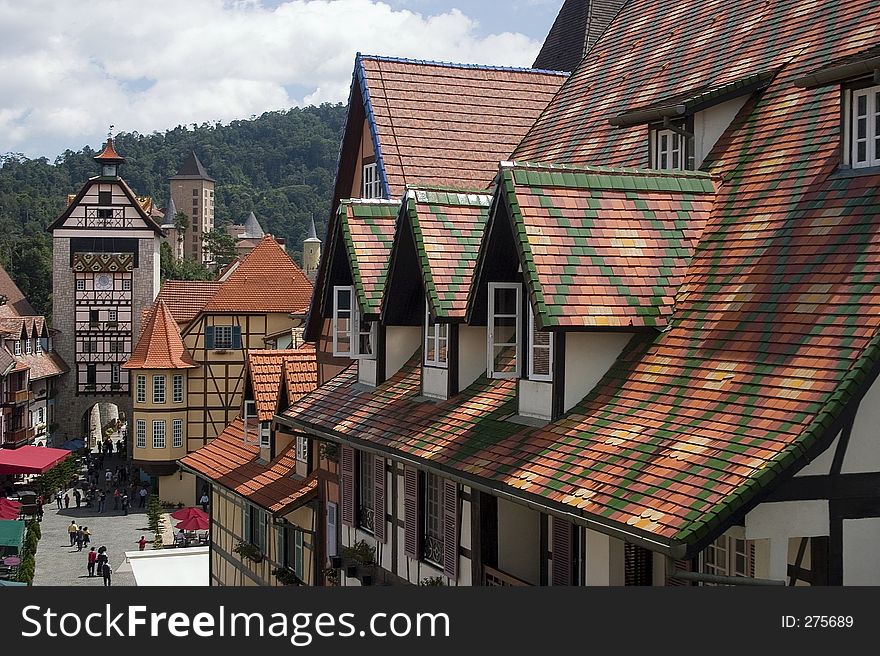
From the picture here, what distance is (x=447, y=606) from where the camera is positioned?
24.6ft

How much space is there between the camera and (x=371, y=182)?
1936 centimetres

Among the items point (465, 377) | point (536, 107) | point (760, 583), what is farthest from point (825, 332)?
point (536, 107)

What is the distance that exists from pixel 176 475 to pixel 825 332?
53.4 m

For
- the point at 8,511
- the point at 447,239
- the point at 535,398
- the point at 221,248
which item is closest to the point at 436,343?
the point at 447,239

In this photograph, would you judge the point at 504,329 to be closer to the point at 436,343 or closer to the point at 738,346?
the point at 436,343

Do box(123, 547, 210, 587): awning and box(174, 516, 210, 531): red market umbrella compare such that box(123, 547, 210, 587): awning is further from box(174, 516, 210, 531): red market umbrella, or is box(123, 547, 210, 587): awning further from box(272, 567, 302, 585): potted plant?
box(174, 516, 210, 531): red market umbrella

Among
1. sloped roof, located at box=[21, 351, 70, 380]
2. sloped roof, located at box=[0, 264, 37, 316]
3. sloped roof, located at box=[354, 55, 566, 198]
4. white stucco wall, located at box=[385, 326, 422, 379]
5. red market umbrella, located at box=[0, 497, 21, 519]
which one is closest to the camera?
white stucco wall, located at box=[385, 326, 422, 379]

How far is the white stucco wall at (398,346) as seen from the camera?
15672 millimetres

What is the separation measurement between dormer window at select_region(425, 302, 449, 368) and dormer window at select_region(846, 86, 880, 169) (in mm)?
5012

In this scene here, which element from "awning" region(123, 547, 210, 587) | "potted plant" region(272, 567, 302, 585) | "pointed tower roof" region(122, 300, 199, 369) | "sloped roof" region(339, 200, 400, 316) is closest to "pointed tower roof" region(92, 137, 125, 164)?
"pointed tower roof" region(122, 300, 199, 369)

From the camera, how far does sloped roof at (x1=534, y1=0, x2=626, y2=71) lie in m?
26.9

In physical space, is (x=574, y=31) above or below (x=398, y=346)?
above

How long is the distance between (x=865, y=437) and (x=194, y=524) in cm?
3759

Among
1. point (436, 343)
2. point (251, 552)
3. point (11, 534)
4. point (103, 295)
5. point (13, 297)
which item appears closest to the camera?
point (436, 343)
